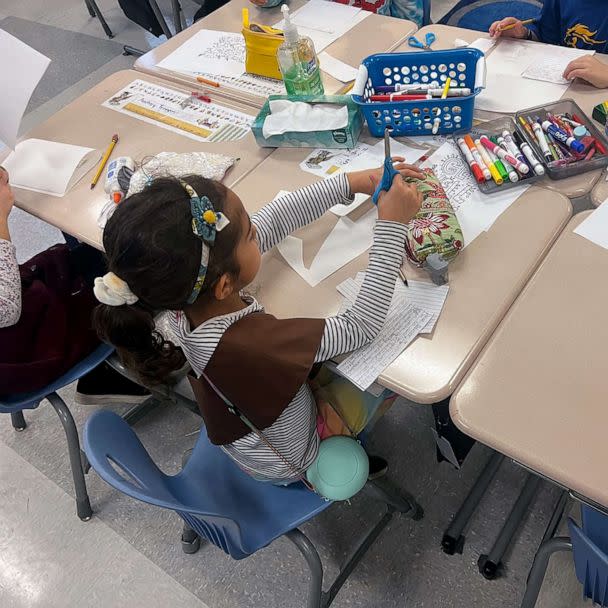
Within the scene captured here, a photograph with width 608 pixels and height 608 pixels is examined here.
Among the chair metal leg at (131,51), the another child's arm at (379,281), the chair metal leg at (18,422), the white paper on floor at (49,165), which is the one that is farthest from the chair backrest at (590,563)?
the chair metal leg at (131,51)

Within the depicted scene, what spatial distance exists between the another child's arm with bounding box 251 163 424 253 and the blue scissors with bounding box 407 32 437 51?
60 centimetres

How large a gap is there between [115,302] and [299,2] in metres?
1.47

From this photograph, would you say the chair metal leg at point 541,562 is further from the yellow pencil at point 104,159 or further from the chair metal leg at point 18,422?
the chair metal leg at point 18,422

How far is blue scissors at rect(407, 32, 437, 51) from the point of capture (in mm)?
1645

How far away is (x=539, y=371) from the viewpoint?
0.93 metres

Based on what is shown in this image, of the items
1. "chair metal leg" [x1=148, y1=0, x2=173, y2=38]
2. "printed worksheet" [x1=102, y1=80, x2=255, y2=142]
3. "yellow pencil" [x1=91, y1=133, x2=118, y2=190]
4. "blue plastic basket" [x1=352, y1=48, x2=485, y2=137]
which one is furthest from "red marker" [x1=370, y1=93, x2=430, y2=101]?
"chair metal leg" [x1=148, y1=0, x2=173, y2=38]

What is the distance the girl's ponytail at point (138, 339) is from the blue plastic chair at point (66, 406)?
1.02 ft

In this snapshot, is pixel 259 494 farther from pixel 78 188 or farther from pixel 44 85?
pixel 44 85

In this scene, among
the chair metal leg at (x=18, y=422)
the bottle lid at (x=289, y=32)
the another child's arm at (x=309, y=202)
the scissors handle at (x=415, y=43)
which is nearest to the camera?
the another child's arm at (x=309, y=202)

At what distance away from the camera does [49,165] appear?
5.11 feet

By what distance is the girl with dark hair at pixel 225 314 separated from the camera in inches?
34.8

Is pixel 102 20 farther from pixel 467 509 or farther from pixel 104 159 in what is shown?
pixel 467 509

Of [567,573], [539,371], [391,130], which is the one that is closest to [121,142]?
[391,130]

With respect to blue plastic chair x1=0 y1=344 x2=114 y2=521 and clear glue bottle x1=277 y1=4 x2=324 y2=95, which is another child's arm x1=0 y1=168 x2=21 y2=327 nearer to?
blue plastic chair x1=0 y1=344 x2=114 y2=521
